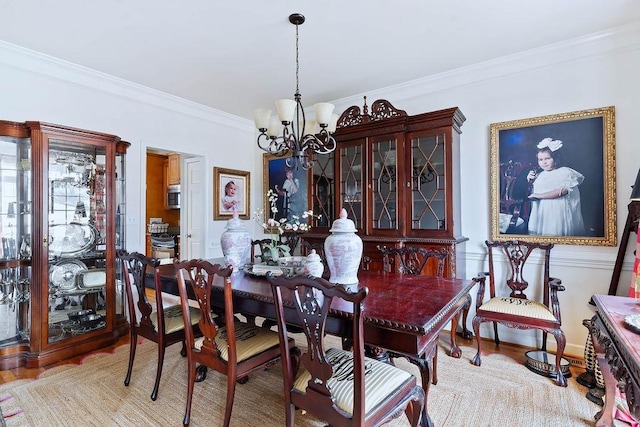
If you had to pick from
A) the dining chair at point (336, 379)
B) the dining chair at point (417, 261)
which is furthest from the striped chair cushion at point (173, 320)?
the dining chair at point (417, 261)

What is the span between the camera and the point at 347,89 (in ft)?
12.2

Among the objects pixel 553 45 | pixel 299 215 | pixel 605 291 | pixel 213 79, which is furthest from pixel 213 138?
pixel 605 291

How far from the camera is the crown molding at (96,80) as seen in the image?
2.84 metres

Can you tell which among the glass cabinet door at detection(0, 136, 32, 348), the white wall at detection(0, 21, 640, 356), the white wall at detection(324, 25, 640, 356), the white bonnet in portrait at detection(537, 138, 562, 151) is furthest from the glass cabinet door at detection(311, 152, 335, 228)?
the glass cabinet door at detection(0, 136, 32, 348)

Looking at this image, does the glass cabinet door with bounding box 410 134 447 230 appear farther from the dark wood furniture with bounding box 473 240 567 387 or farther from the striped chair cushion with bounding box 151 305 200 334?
the striped chair cushion with bounding box 151 305 200 334

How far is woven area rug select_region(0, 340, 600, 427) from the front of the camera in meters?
1.91

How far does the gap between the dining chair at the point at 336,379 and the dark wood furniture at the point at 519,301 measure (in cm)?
137

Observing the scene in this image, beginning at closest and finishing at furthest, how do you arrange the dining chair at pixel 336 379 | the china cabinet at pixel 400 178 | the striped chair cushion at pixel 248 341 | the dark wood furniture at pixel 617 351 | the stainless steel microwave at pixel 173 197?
the dark wood furniture at pixel 617 351 < the dining chair at pixel 336 379 < the striped chair cushion at pixel 248 341 < the china cabinet at pixel 400 178 < the stainless steel microwave at pixel 173 197

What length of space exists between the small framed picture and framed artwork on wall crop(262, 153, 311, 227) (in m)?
0.30

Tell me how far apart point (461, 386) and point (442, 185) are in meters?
1.67

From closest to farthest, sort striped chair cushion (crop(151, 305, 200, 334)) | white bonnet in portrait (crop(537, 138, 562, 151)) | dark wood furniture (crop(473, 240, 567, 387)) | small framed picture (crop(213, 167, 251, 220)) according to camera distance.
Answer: striped chair cushion (crop(151, 305, 200, 334)), dark wood furniture (crop(473, 240, 567, 387)), white bonnet in portrait (crop(537, 138, 562, 151)), small framed picture (crop(213, 167, 251, 220))

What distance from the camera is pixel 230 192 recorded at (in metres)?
4.74

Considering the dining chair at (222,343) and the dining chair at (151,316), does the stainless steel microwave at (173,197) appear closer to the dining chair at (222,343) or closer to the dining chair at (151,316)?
the dining chair at (151,316)

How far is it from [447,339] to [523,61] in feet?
8.79
